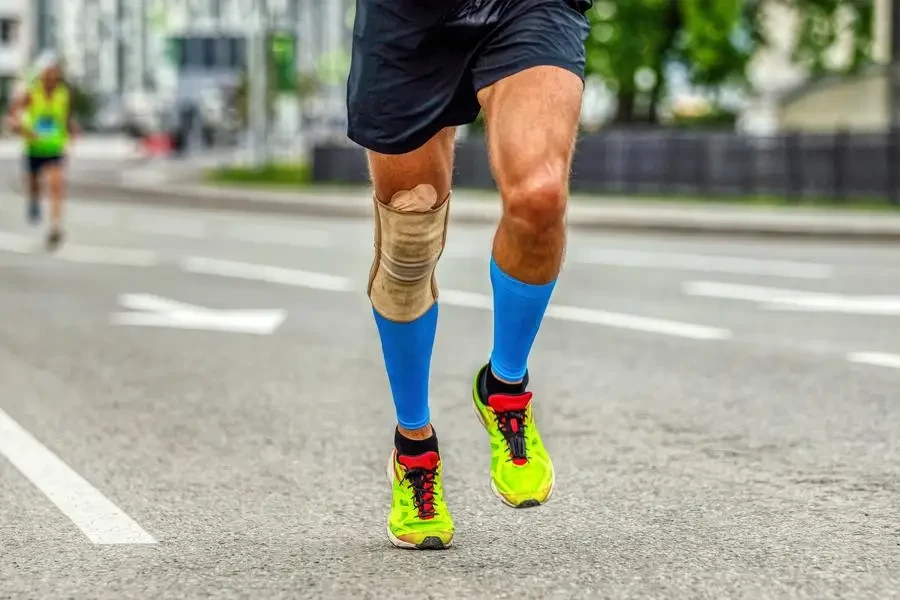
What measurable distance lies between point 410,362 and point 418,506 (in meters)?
0.34

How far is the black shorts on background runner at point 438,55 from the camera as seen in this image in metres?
4.17

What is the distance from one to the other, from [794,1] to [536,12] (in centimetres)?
3703

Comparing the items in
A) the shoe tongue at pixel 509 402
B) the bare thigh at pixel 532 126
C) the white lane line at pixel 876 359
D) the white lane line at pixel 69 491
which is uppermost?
the bare thigh at pixel 532 126

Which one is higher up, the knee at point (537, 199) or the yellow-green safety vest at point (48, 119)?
the knee at point (537, 199)

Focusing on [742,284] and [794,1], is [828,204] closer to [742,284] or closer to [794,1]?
[742,284]

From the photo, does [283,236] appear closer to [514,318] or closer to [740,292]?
[740,292]

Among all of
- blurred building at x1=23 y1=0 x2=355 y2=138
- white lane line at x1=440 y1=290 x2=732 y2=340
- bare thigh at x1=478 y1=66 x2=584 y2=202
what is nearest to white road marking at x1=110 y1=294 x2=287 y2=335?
white lane line at x1=440 y1=290 x2=732 y2=340

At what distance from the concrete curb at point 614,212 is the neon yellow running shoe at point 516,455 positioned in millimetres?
16355

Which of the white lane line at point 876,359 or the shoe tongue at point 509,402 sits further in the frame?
the white lane line at point 876,359

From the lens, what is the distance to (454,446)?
6.07 meters

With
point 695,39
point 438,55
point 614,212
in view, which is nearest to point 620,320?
point 438,55

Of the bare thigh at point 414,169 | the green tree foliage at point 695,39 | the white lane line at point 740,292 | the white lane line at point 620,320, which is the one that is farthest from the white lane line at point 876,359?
the green tree foliage at point 695,39

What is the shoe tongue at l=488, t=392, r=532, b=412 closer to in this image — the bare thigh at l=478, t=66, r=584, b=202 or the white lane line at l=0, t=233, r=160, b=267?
the bare thigh at l=478, t=66, r=584, b=202

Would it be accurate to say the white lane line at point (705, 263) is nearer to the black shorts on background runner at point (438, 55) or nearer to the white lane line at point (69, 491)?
the white lane line at point (69, 491)
